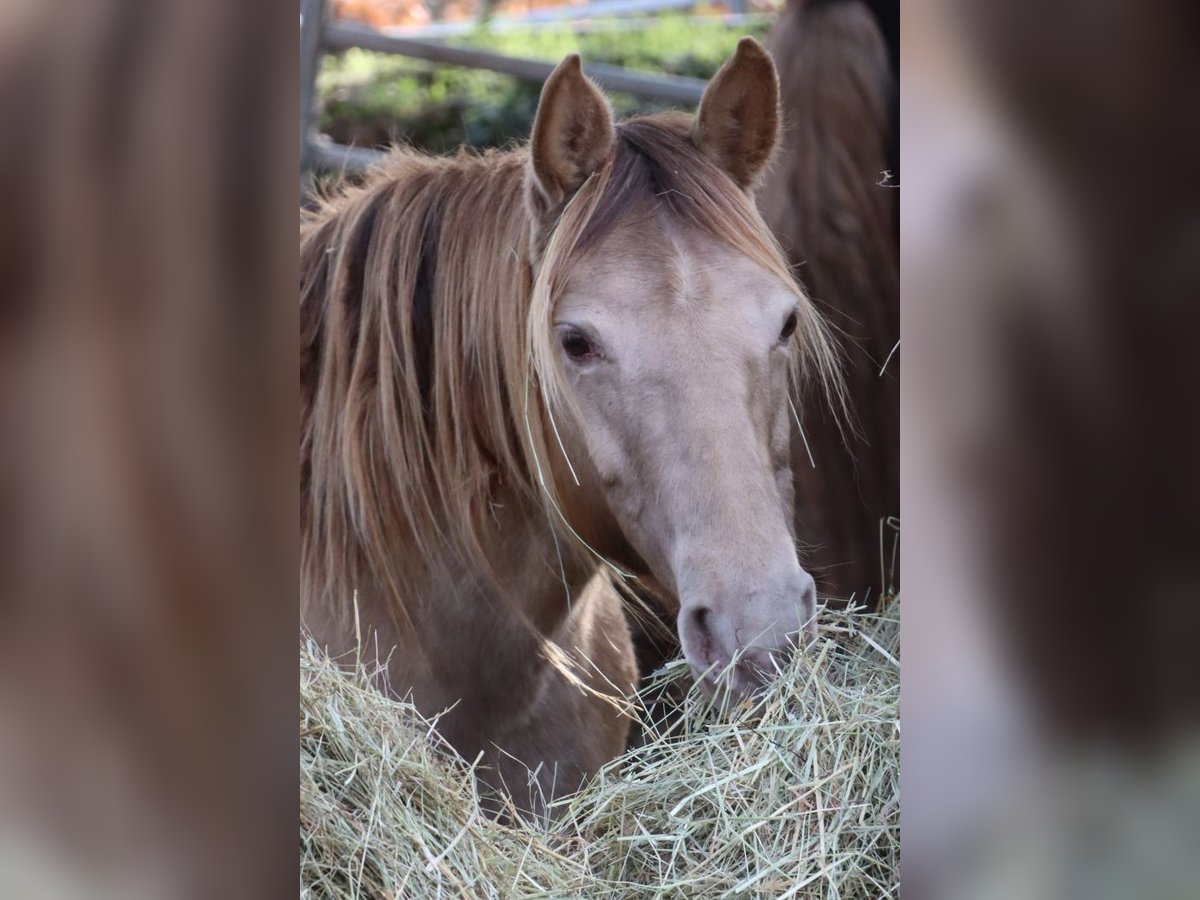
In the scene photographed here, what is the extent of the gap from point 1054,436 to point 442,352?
103 cm

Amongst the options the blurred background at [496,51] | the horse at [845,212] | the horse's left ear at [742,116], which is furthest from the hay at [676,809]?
the blurred background at [496,51]

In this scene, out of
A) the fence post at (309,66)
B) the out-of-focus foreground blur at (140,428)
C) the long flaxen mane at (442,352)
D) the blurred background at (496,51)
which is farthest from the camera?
the blurred background at (496,51)

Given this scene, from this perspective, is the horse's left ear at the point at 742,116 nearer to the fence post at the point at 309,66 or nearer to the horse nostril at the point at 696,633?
the horse nostril at the point at 696,633

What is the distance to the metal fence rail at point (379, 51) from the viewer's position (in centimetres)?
404

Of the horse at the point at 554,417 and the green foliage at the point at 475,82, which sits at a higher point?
the green foliage at the point at 475,82

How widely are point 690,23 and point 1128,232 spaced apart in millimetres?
7308

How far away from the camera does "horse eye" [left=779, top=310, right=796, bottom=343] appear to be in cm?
180

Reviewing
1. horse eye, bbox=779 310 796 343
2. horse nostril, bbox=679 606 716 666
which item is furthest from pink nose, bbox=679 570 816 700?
horse eye, bbox=779 310 796 343

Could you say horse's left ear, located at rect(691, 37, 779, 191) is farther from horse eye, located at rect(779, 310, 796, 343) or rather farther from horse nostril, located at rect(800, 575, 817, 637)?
horse nostril, located at rect(800, 575, 817, 637)

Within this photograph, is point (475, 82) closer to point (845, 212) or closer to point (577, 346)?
point (845, 212)

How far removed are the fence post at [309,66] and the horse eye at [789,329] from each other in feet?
→ 8.08

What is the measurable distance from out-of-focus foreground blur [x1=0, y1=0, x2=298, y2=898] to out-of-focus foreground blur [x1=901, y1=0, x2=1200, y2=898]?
81 centimetres

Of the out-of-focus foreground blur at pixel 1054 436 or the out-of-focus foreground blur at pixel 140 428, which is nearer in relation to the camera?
the out-of-focus foreground blur at pixel 140 428

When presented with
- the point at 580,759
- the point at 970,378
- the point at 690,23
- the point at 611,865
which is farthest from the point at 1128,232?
the point at 690,23
